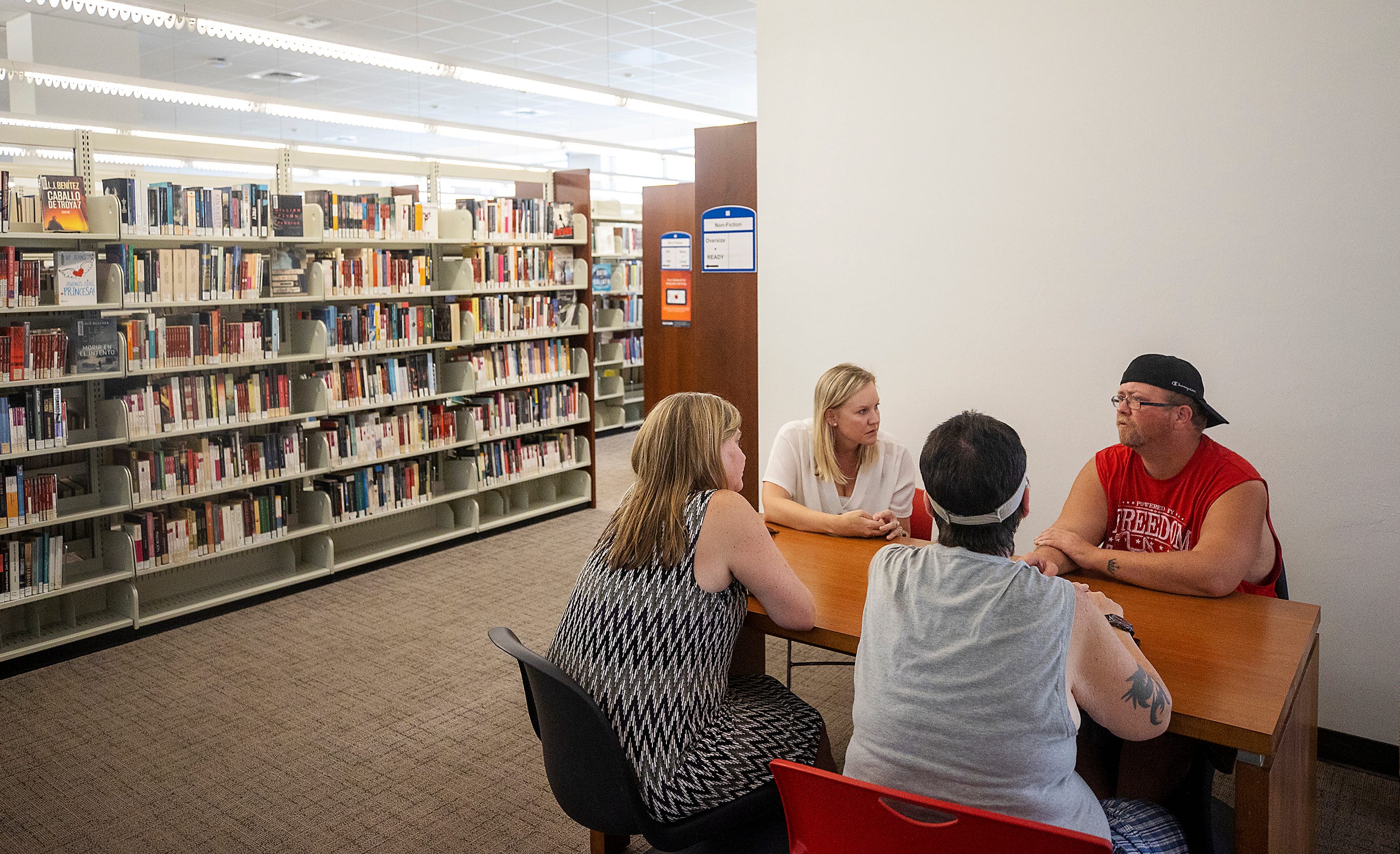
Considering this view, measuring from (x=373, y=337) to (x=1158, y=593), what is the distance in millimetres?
4082

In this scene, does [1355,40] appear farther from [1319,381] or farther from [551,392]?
[551,392]

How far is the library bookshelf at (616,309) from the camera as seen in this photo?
29.4 ft

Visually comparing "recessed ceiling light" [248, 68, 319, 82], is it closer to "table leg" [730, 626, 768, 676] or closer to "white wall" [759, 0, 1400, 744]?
"white wall" [759, 0, 1400, 744]

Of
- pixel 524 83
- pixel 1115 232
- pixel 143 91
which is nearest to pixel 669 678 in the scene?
pixel 1115 232

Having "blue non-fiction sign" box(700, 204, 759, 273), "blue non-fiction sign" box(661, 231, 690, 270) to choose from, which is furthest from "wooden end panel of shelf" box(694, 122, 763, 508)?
"blue non-fiction sign" box(661, 231, 690, 270)

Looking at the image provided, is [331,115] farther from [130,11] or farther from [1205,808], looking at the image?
[1205,808]

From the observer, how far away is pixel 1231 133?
3078mm

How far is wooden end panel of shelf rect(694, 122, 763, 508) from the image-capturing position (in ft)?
14.9

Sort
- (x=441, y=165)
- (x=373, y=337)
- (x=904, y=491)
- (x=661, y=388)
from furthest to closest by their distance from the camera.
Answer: (x=661, y=388), (x=441, y=165), (x=373, y=337), (x=904, y=491)

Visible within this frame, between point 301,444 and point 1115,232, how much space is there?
3.87 m

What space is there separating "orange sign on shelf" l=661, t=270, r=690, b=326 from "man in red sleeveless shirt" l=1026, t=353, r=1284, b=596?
3.84 meters

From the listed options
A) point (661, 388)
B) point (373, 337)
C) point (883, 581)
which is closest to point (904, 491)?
point (883, 581)

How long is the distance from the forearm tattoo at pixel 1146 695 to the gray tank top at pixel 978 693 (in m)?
0.16

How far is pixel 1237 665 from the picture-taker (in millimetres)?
1845
